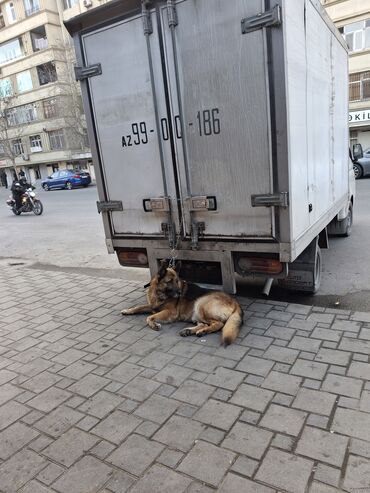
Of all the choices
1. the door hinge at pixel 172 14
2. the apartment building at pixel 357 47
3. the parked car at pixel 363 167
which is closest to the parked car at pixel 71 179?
the apartment building at pixel 357 47

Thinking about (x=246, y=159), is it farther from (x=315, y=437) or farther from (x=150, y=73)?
(x=315, y=437)

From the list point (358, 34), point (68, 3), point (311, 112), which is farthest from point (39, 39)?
point (311, 112)

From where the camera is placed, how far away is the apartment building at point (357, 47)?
85.0 ft

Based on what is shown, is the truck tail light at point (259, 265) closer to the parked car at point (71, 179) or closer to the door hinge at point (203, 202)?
the door hinge at point (203, 202)

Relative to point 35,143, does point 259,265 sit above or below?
below

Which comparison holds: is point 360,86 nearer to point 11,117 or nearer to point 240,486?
point 240,486

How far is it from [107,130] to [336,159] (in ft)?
11.3

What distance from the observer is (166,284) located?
174 inches

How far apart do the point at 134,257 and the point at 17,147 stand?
51339 millimetres

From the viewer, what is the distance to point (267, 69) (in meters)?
3.40

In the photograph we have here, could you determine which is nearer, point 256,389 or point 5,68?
point 256,389

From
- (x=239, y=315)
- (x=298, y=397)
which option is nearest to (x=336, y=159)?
(x=239, y=315)

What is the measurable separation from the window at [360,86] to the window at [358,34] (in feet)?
5.58

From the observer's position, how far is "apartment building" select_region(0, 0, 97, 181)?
42.8 m
